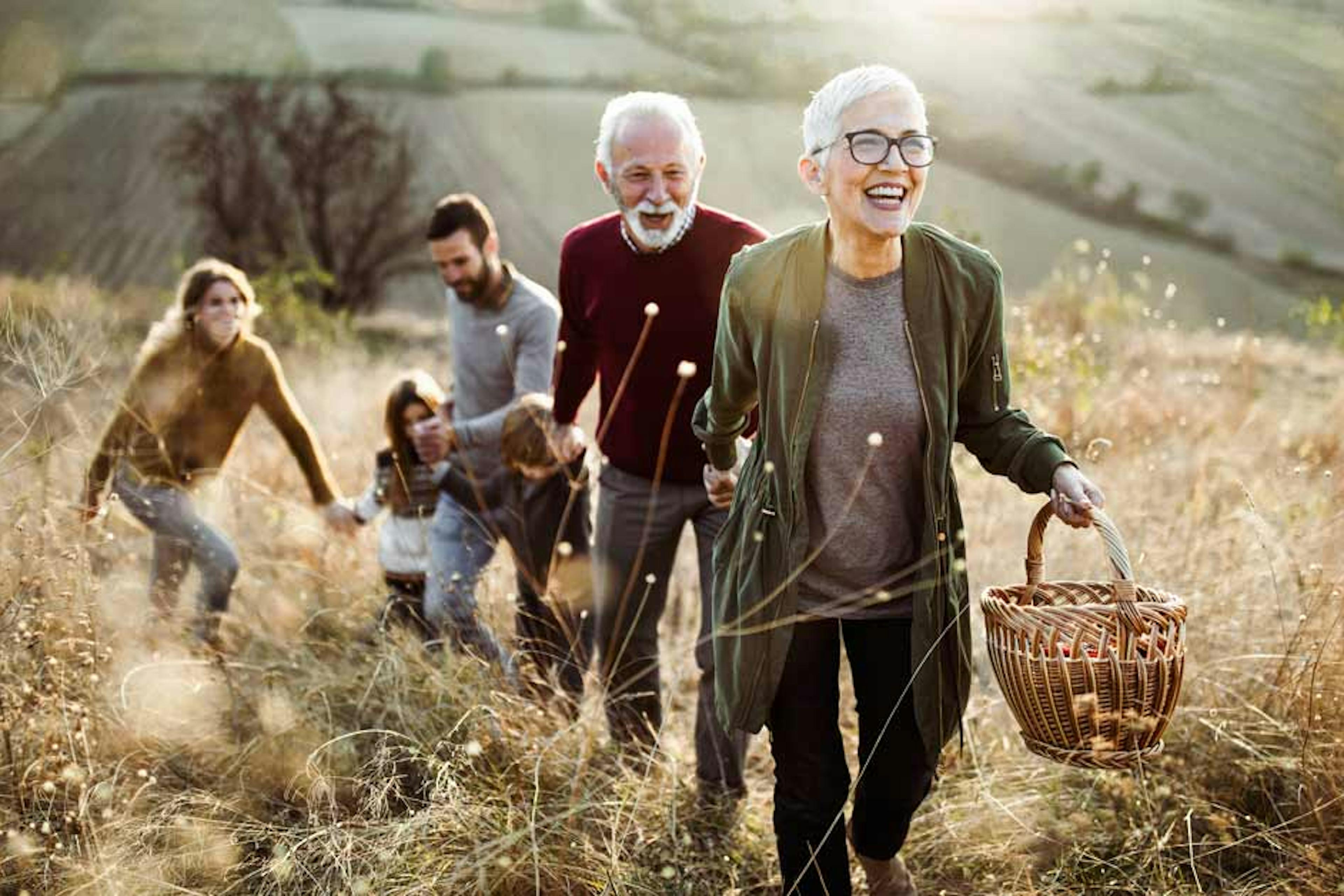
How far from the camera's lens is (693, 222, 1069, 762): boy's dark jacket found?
264 centimetres

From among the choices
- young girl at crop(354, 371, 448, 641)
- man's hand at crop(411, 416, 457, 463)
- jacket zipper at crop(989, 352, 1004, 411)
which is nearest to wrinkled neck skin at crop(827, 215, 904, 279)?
jacket zipper at crop(989, 352, 1004, 411)

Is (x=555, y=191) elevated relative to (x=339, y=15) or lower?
lower

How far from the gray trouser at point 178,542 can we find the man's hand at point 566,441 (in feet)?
5.32

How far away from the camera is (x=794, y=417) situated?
2.68 m

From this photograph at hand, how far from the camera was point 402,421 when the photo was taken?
4.82 metres

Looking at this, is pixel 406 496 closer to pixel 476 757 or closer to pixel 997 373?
pixel 476 757

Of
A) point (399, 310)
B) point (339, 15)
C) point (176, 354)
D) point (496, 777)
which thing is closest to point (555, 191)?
point (399, 310)

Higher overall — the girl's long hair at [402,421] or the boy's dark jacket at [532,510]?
the girl's long hair at [402,421]

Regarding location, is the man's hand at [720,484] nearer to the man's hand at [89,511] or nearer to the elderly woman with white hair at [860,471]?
the elderly woman with white hair at [860,471]

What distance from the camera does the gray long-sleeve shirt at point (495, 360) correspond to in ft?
14.9

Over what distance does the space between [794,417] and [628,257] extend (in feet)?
4.27

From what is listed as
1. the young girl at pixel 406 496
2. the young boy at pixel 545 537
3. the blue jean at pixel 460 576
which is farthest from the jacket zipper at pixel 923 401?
the young girl at pixel 406 496

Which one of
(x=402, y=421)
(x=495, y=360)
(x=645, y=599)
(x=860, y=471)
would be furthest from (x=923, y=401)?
(x=402, y=421)

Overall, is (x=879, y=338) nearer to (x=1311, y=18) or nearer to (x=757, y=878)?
(x=757, y=878)
